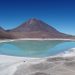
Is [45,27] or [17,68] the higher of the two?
[45,27]

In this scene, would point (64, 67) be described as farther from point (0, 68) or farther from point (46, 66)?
point (0, 68)

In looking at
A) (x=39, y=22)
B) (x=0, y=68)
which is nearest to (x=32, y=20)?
(x=39, y=22)

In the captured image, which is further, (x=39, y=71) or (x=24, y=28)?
(x=24, y=28)

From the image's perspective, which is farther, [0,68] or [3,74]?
[0,68]

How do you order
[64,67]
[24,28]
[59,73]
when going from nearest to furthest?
[59,73] → [64,67] → [24,28]

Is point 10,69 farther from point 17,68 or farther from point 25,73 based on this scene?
point 25,73

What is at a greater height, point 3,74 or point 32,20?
point 32,20

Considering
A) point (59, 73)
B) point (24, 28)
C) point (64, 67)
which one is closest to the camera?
point (59, 73)

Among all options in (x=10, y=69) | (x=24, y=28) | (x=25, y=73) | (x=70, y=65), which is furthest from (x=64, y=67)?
(x=24, y=28)
